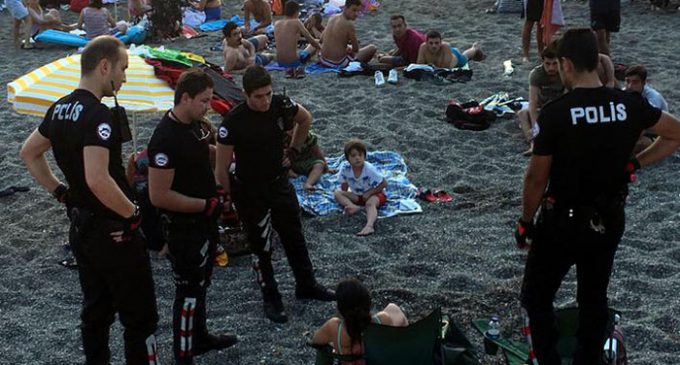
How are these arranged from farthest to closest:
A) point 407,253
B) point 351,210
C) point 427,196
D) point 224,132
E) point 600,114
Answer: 1. point 427,196
2. point 351,210
3. point 407,253
4. point 224,132
5. point 600,114

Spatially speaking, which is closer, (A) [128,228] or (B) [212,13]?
(A) [128,228]

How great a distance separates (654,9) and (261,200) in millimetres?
10710

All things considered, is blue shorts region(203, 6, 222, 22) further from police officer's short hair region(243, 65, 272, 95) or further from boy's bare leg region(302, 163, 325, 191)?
police officer's short hair region(243, 65, 272, 95)

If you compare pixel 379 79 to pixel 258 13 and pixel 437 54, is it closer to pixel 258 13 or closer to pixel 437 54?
pixel 437 54

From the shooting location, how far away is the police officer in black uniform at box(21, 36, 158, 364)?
3.88 metres

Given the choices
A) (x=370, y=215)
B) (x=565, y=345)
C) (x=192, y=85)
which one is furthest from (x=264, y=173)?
(x=565, y=345)

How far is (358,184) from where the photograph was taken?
23.5ft

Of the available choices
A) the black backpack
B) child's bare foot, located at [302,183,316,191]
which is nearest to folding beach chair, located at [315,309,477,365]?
child's bare foot, located at [302,183,316,191]

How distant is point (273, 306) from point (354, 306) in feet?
4.21

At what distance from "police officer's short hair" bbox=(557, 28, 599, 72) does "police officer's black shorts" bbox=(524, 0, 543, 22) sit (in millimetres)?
7544

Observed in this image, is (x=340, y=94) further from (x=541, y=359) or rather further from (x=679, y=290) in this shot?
(x=541, y=359)

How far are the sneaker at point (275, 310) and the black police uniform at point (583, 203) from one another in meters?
1.70

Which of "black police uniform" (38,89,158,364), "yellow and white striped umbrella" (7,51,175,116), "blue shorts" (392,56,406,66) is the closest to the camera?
"black police uniform" (38,89,158,364)

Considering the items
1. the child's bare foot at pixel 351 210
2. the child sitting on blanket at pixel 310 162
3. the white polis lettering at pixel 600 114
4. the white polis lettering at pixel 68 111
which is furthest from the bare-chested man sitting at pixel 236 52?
the white polis lettering at pixel 600 114
